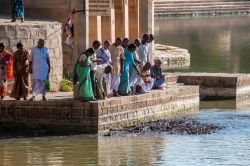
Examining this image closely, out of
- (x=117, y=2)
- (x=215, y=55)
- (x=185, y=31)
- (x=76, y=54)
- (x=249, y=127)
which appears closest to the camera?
(x=249, y=127)

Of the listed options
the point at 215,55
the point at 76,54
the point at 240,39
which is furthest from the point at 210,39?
the point at 76,54

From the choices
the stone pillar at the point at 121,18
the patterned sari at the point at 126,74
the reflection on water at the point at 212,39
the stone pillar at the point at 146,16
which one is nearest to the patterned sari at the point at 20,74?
the patterned sari at the point at 126,74

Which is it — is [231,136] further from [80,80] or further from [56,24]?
[56,24]

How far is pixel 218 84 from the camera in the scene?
84.4ft

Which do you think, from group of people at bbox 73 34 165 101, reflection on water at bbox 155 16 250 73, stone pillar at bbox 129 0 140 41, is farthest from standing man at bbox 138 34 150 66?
reflection on water at bbox 155 16 250 73

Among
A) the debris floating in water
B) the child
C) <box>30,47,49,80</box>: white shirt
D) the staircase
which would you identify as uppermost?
the staircase

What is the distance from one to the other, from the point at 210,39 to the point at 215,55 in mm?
9724

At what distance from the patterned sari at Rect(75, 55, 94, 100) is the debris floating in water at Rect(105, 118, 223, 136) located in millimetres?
799

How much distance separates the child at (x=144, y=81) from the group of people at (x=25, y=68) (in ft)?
7.38

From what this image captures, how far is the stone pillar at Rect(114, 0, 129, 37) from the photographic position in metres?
26.0

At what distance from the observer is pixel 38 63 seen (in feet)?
64.5

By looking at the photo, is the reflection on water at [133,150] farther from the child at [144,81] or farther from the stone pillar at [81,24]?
the stone pillar at [81,24]

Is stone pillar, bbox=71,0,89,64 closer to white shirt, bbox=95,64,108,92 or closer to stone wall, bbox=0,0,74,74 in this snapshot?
white shirt, bbox=95,64,108,92

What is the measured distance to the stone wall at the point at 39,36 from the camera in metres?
20.9
